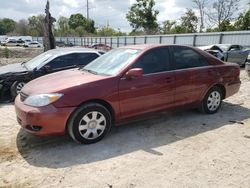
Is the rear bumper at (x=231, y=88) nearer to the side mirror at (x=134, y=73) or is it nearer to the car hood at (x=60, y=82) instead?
the side mirror at (x=134, y=73)

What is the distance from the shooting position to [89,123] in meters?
4.21

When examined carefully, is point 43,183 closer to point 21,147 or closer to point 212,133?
point 21,147

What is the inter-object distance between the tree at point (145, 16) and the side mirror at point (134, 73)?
1803 inches

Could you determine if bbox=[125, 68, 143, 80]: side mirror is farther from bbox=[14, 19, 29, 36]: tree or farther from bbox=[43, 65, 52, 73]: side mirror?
bbox=[14, 19, 29, 36]: tree

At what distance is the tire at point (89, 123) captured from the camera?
13.4ft

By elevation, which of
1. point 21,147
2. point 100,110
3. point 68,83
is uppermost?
point 68,83

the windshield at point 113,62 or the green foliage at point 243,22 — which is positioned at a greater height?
the green foliage at point 243,22

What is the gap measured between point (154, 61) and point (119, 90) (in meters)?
0.98

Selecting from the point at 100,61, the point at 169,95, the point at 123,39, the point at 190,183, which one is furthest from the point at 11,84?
the point at 123,39

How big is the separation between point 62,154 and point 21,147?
78cm

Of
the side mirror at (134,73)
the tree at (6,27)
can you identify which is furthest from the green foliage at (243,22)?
the tree at (6,27)

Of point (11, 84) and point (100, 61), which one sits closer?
point (100, 61)

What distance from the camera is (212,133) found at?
15.6 ft

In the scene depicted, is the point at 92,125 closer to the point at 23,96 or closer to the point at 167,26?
the point at 23,96
